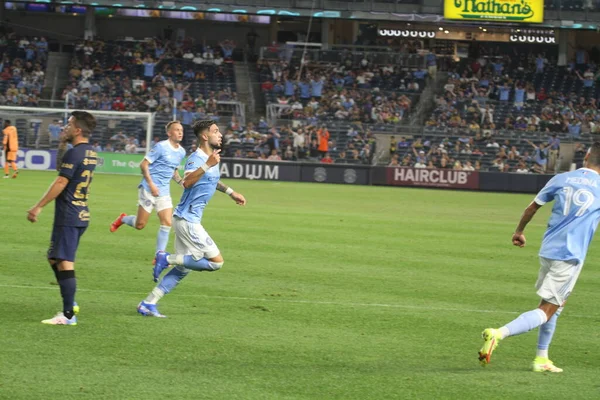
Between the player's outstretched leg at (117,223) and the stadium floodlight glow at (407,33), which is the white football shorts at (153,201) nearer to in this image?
the player's outstretched leg at (117,223)

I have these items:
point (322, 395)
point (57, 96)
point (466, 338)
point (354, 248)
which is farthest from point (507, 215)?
point (57, 96)

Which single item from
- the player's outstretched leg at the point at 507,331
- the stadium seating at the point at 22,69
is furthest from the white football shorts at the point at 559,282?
the stadium seating at the point at 22,69

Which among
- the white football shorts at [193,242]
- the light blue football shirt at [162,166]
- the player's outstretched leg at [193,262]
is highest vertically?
the light blue football shirt at [162,166]

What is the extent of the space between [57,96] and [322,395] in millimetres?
45376

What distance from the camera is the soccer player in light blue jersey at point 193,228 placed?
10.2 metres

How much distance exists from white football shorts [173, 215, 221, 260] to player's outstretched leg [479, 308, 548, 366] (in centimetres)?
340

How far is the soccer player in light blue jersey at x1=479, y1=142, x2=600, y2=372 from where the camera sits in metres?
8.24

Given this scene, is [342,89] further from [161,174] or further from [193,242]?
[193,242]

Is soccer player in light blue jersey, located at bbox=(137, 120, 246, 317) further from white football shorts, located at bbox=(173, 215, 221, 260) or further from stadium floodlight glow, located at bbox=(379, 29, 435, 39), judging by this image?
stadium floodlight glow, located at bbox=(379, 29, 435, 39)

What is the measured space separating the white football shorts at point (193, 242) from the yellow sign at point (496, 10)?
43504 mm

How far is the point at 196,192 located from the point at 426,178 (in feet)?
Answer: 107

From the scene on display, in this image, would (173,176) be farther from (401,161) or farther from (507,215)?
(401,161)

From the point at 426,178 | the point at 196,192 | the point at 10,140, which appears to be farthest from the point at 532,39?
the point at 196,192

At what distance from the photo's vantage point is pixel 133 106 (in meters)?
48.5
